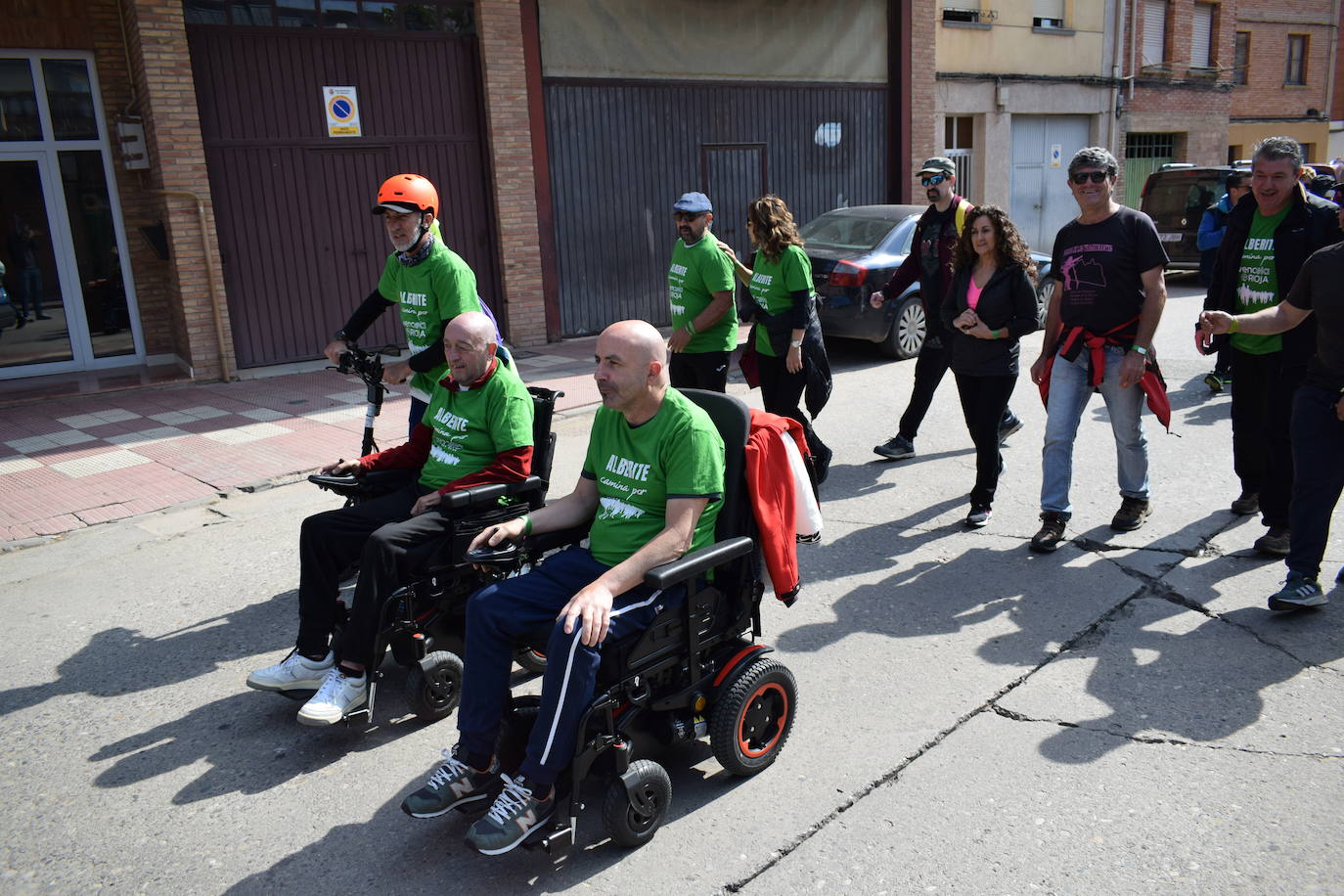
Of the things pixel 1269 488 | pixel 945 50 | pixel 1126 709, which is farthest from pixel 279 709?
pixel 945 50

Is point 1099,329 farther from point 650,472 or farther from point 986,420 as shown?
point 650,472

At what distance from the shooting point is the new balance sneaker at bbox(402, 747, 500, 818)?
3.10 metres

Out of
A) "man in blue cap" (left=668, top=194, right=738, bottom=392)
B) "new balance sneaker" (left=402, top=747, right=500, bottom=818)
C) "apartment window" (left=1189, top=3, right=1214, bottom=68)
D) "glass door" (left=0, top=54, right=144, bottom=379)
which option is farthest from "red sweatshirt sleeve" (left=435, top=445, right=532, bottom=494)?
"apartment window" (left=1189, top=3, right=1214, bottom=68)

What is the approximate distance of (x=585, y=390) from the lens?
10.3m

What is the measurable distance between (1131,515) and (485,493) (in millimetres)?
3644

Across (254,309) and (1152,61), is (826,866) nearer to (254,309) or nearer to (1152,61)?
(254,309)

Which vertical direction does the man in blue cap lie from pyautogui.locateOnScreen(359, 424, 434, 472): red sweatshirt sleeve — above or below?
above

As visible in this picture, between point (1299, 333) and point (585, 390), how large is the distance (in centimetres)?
643

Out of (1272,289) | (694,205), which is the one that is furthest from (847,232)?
(1272,289)

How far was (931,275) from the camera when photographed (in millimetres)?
6879

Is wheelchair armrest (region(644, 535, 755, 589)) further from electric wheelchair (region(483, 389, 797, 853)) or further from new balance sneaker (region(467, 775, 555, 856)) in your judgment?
new balance sneaker (region(467, 775, 555, 856))

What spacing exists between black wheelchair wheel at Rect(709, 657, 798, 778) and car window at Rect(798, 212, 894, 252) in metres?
8.25

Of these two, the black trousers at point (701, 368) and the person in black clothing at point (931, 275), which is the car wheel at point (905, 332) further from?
the black trousers at point (701, 368)

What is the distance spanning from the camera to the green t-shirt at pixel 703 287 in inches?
247
